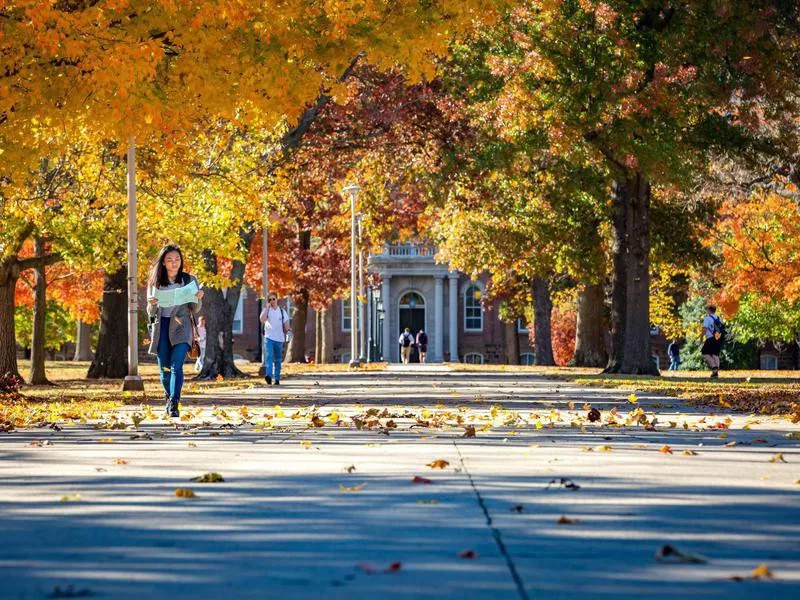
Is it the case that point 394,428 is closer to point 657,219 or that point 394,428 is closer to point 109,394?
point 109,394

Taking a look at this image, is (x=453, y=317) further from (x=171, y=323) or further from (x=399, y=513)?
(x=399, y=513)

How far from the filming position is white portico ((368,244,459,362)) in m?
93.7

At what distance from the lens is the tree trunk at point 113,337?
130 feet

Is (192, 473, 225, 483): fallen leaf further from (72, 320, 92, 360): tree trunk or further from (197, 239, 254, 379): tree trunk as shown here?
(72, 320, 92, 360): tree trunk

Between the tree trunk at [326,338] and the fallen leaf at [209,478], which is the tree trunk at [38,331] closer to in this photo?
the fallen leaf at [209,478]

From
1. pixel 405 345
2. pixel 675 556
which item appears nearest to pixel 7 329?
pixel 675 556

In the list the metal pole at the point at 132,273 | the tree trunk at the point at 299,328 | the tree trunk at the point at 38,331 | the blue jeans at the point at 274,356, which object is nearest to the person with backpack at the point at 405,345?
the tree trunk at the point at 299,328

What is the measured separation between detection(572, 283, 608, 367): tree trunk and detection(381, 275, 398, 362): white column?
39.9 metres

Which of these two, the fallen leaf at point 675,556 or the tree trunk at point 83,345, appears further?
the tree trunk at point 83,345

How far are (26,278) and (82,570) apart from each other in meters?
A: 45.2

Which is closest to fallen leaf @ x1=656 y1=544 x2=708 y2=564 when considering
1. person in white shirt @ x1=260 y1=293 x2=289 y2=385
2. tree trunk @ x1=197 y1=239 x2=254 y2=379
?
person in white shirt @ x1=260 y1=293 x2=289 y2=385

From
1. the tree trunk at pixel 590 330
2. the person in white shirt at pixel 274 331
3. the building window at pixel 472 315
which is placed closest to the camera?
the person in white shirt at pixel 274 331

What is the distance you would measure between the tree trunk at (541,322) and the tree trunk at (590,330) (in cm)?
587

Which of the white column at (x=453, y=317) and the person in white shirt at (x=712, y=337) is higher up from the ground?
the white column at (x=453, y=317)
